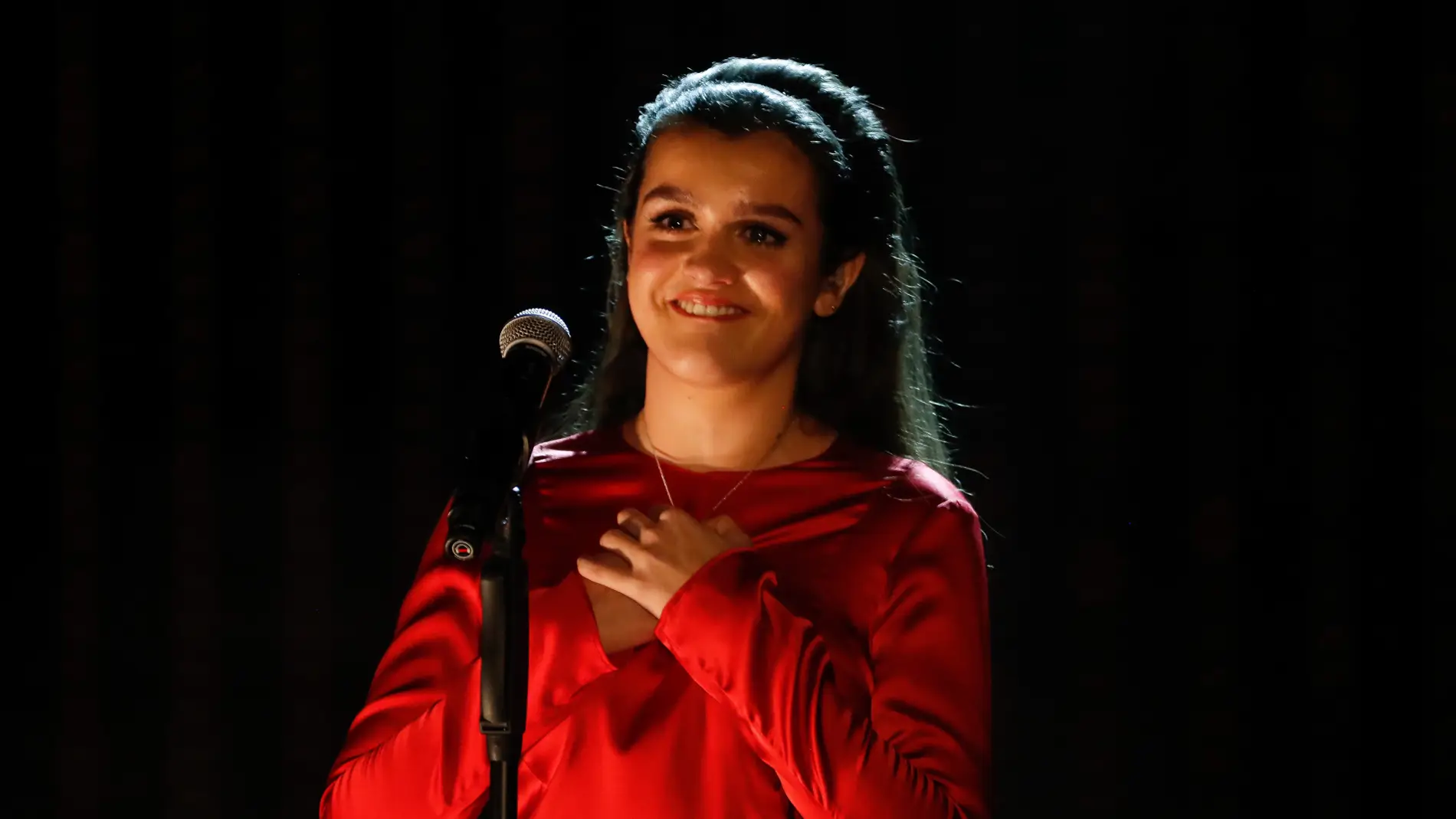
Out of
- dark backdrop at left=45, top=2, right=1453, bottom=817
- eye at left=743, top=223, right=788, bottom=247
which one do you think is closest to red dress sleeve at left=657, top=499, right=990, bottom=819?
eye at left=743, top=223, right=788, bottom=247

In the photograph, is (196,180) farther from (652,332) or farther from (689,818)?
(689,818)

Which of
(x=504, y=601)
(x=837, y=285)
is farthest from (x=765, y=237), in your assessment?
(x=504, y=601)

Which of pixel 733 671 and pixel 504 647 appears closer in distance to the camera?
pixel 504 647

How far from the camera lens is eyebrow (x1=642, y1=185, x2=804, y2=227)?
196 cm

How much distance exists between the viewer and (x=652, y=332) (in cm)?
198

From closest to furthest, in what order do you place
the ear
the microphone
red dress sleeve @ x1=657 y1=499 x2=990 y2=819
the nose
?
the microphone → red dress sleeve @ x1=657 y1=499 x2=990 y2=819 → the nose → the ear

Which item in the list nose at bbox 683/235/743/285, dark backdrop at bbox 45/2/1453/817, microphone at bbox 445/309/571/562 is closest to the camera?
microphone at bbox 445/309/571/562

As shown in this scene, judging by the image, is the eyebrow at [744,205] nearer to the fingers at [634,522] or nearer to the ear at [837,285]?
the ear at [837,285]

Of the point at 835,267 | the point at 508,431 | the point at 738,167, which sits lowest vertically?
the point at 508,431

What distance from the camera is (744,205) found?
6.44ft

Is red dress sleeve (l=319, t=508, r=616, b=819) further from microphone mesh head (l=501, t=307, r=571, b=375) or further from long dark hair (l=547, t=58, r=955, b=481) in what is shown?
long dark hair (l=547, t=58, r=955, b=481)

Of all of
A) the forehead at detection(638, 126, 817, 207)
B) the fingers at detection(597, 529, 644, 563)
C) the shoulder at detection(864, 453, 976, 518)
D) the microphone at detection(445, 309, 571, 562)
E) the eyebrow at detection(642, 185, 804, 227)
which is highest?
the forehead at detection(638, 126, 817, 207)

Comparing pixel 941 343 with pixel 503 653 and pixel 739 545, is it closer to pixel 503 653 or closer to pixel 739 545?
pixel 739 545

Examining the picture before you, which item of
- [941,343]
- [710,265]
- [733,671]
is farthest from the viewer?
[941,343]
